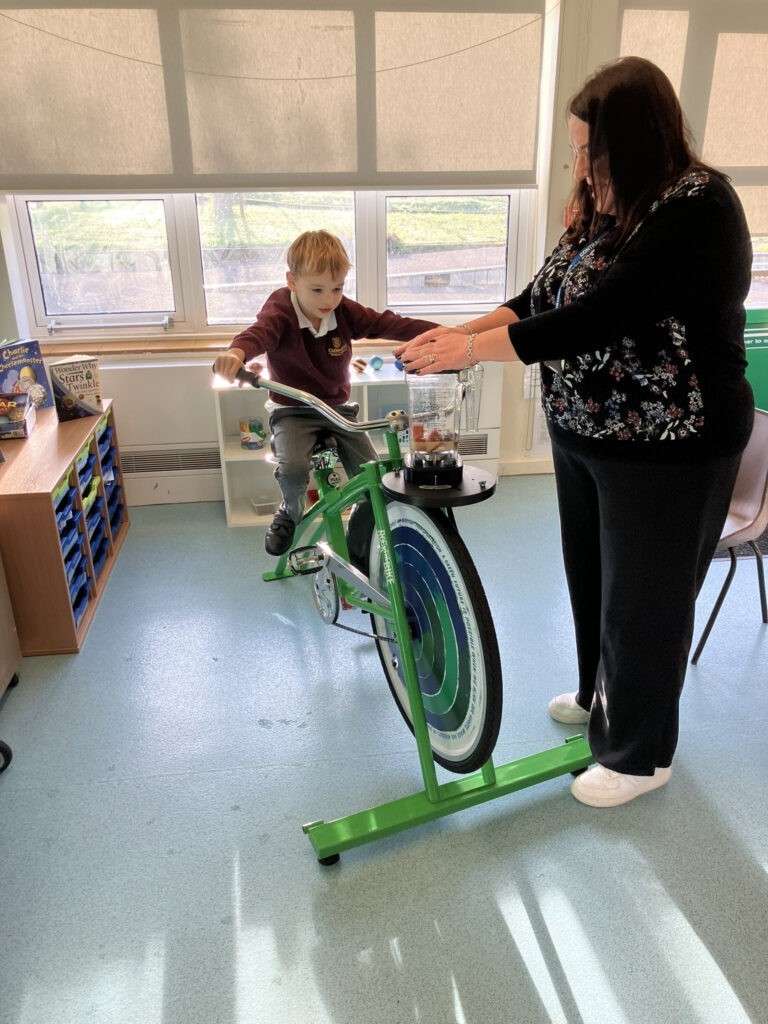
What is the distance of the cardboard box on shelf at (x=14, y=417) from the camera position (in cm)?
266

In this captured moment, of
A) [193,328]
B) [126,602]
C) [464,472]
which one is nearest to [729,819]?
[464,472]

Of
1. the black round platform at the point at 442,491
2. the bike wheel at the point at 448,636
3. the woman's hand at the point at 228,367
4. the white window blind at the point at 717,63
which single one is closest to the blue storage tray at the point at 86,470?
the woman's hand at the point at 228,367

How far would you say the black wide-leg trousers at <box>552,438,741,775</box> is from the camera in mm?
1417

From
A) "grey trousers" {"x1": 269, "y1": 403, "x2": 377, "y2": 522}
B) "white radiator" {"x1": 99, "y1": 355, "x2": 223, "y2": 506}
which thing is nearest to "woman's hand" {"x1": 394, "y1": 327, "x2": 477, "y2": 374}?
"grey trousers" {"x1": 269, "y1": 403, "x2": 377, "y2": 522}

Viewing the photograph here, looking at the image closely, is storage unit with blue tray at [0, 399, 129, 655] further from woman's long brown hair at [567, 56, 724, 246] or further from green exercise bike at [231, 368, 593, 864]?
woman's long brown hair at [567, 56, 724, 246]

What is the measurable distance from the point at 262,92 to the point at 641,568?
8.89 feet

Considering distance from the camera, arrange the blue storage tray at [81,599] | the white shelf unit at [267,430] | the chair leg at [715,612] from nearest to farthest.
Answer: the chair leg at [715,612]
the blue storage tray at [81,599]
the white shelf unit at [267,430]

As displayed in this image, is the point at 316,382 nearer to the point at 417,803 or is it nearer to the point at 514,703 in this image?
the point at 514,703

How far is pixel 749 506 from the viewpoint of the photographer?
2.28m

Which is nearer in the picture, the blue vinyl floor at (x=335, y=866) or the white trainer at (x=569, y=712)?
the blue vinyl floor at (x=335, y=866)

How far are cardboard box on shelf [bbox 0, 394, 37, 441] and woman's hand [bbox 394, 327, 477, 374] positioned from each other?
1.90 metres

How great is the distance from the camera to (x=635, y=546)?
4.83 ft

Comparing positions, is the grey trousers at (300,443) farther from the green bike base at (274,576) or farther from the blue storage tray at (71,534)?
the blue storage tray at (71,534)

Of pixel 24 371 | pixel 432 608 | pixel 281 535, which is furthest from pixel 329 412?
pixel 24 371
